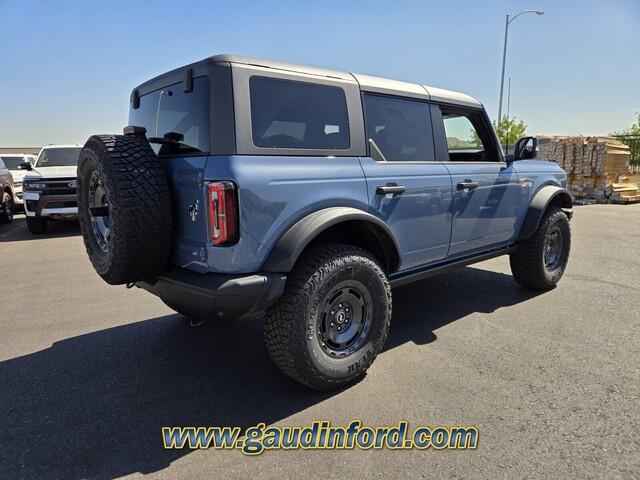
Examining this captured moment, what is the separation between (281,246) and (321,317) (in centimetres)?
58

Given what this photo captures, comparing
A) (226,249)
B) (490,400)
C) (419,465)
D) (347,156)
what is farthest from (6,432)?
(490,400)

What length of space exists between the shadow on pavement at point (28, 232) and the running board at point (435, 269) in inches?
325

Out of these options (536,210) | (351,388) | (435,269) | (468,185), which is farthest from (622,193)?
(351,388)

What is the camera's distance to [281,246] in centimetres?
239

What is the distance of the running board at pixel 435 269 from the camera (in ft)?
10.7

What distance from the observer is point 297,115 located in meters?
2.65

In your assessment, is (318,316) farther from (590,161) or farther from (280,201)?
(590,161)

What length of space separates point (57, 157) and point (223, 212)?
9.83 meters

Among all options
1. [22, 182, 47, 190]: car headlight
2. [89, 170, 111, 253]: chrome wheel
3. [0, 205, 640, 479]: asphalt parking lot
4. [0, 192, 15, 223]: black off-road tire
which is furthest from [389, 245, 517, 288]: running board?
[0, 192, 15, 223]: black off-road tire

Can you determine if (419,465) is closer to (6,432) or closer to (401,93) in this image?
(6,432)

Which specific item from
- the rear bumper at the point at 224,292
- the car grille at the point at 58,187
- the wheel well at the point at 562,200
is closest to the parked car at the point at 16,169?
the car grille at the point at 58,187

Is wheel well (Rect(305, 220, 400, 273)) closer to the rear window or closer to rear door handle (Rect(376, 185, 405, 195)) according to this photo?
rear door handle (Rect(376, 185, 405, 195))

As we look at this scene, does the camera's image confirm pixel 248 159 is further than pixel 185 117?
No

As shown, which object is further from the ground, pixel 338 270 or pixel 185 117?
pixel 185 117
